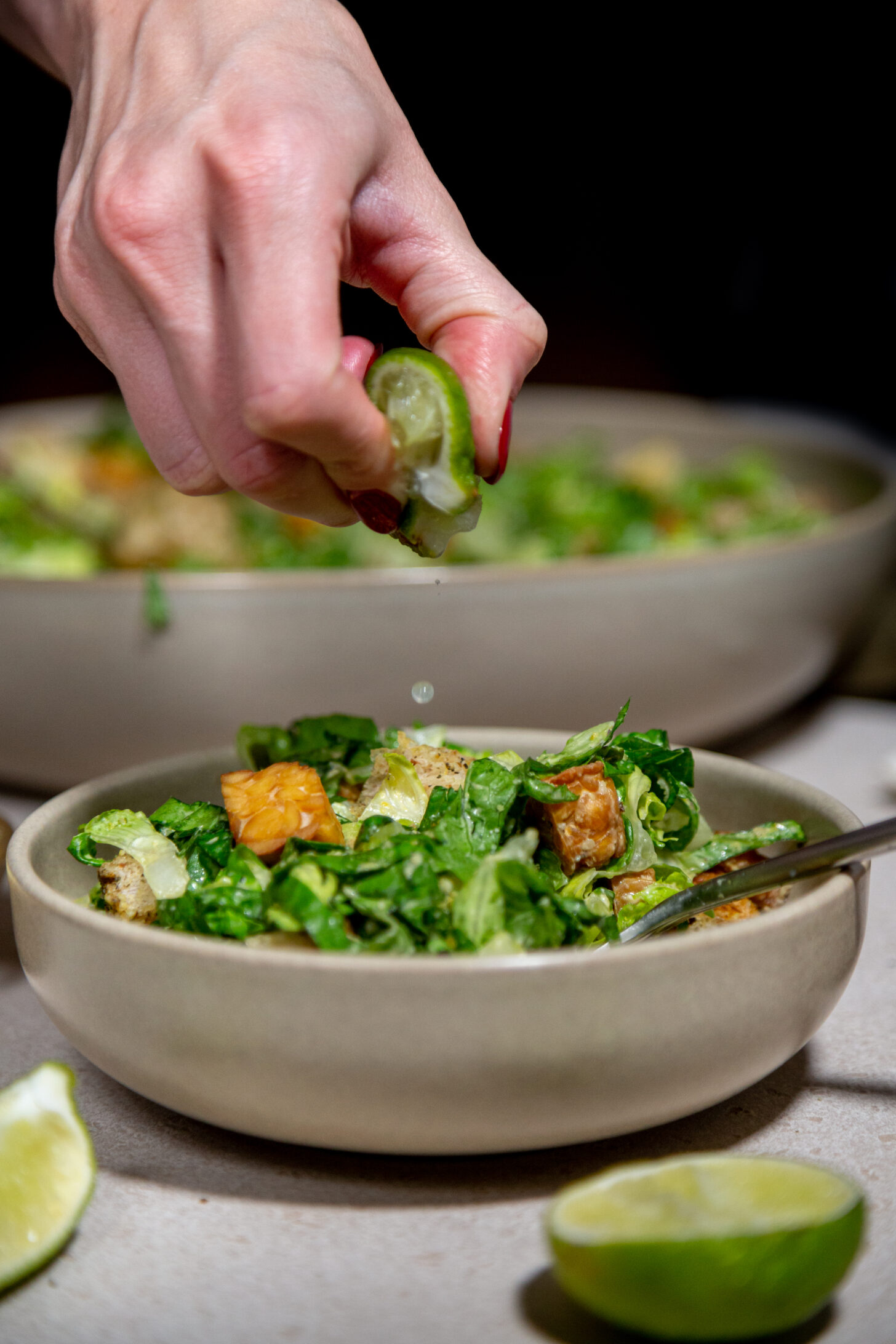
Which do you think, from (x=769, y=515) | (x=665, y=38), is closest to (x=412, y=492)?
(x=769, y=515)

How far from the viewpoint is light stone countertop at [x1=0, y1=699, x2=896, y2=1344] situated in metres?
0.84

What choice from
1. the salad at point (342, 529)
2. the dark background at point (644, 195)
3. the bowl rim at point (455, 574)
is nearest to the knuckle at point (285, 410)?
the bowl rim at point (455, 574)

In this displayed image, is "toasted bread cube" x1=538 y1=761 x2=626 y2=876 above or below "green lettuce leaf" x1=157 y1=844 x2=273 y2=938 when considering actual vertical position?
above

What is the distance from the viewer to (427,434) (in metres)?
1.04

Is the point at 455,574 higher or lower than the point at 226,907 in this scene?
lower

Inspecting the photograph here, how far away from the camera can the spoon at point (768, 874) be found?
104 cm

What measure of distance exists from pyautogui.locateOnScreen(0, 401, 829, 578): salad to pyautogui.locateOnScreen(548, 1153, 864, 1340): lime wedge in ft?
5.38

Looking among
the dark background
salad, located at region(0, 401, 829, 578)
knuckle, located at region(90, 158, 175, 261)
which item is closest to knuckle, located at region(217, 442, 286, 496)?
knuckle, located at region(90, 158, 175, 261)

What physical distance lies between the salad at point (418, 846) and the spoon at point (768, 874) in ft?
0.17

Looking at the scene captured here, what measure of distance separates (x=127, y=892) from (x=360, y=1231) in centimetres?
36

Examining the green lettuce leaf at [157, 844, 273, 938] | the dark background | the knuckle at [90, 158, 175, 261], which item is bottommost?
the dark background

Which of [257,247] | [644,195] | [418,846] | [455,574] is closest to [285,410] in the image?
[257,247]

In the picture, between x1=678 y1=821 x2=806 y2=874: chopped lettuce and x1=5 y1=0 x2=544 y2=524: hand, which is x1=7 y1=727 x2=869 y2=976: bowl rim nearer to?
x1=678 y1=821 x2=806 y2=874: chopped lettuce

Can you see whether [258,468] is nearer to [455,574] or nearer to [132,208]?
[132,208]
